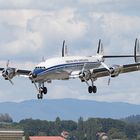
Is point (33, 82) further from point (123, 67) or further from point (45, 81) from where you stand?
point (123, 67)

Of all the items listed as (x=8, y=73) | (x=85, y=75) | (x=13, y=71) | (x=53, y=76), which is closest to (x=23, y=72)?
(x=13, y=71)

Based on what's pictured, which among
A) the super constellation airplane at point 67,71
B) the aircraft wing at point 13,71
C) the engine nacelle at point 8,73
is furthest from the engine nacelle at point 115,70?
A: the engine nacelle at point 8,73

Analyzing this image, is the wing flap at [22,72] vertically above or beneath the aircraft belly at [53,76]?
above

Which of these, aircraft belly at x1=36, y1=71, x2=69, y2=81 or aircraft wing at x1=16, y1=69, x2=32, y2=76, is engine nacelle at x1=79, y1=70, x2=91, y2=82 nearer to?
aircraft belly at x1=36, y1=71, x2=69, y2=81

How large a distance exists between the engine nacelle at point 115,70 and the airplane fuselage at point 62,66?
17.1 ft

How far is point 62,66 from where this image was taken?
143 m

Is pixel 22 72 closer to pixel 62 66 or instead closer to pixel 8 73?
pixel 8 73

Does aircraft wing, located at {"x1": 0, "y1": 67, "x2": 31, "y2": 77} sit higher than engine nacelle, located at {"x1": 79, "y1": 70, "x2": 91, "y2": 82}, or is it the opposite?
aircraft wing, located at {"x1": 0, "y1": 67, "x2": 31, "y2": 77}

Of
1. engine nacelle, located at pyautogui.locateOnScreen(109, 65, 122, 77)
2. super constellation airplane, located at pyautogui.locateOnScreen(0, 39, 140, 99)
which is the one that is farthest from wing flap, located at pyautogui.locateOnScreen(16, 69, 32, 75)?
engine nacelle, located at pyautogui.locateOnScreen(109, 65, 122, 77)

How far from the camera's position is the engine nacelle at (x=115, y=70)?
14275 centimetres

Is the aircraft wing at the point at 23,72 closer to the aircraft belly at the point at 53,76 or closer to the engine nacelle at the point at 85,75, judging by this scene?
the aircraft belly at the point at 53,76

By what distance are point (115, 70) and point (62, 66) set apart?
7.48m

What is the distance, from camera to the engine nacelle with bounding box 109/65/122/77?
14275cm

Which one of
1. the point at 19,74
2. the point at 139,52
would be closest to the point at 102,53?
the point at 139,52
